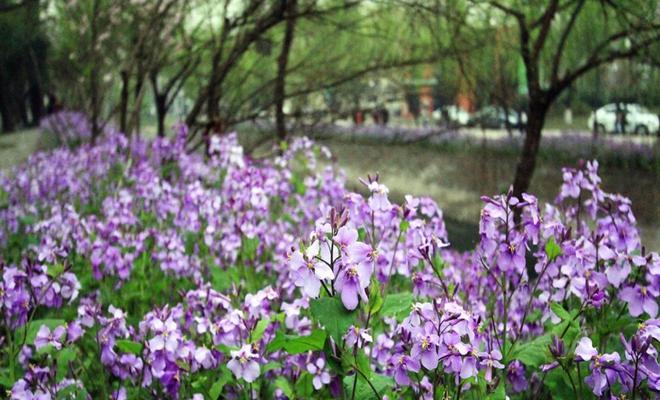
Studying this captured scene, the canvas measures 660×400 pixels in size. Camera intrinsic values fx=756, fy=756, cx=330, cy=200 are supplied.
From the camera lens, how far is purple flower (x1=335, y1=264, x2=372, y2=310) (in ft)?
5.42

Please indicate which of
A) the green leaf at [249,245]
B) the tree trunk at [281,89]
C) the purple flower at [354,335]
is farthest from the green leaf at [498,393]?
the tree trunk at [281,89]

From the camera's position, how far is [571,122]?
12.5 metres

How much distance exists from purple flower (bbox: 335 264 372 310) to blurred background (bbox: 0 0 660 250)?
426 cm

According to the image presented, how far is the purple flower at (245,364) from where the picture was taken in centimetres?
201

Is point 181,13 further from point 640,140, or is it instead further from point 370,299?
point 370,299

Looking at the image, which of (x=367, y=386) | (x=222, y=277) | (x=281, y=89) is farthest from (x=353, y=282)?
(x=281, y=89)

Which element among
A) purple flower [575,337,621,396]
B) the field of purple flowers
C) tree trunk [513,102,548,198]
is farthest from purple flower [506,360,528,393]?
tree trunk [513,102,548,198]

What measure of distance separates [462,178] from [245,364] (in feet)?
35.0

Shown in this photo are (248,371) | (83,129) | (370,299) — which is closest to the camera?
(370,299)

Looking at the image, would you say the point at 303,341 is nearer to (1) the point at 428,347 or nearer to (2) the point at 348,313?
(2) the point at 348,313

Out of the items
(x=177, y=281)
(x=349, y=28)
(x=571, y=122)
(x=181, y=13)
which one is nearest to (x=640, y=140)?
(x=571, y=122)

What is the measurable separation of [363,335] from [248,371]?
0.41 m

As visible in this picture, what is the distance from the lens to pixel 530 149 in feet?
24.5

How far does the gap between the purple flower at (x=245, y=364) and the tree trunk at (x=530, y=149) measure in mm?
5717
